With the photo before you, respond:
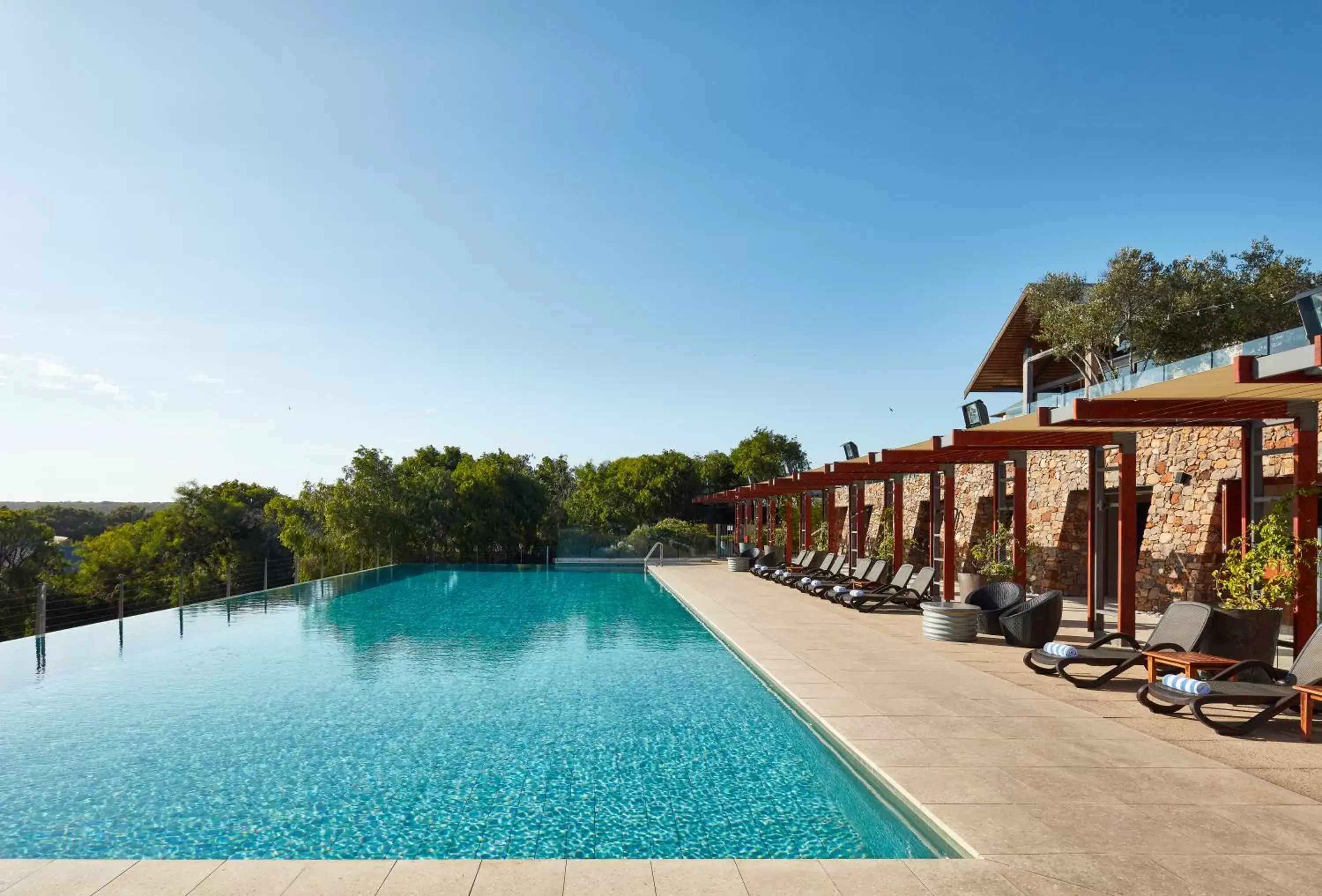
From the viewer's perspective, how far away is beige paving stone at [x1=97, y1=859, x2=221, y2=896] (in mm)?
3354

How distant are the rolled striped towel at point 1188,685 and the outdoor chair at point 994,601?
4.07 meters

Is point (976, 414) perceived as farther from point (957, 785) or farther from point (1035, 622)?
point (957, 785)

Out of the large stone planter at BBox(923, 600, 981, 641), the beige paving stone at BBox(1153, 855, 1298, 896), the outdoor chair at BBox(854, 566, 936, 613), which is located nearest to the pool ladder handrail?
the outdoor chair at BBox(854, 566, 936, 613)

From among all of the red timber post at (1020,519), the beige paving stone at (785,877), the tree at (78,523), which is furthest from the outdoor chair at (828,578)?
the tree at (78,523)

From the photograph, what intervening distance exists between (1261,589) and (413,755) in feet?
25.9

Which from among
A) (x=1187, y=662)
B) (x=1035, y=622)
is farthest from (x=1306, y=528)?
(x=1035, y=622)

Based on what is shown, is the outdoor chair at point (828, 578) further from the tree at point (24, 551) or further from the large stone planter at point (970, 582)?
the tree at point (24, 551)

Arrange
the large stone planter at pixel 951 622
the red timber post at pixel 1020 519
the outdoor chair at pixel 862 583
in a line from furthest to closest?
the outdoor chair at pixel 862 583, the red timber post at pixel 1020 519, the large stone planter at pixel 951 622

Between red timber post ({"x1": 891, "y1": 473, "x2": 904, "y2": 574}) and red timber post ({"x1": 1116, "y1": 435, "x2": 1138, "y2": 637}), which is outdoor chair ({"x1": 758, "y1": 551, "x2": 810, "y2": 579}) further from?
red timber post ({"x1": 1116, "y1": 435, "x2": 1138, "y2": 637})

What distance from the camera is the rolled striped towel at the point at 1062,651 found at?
7.67 m

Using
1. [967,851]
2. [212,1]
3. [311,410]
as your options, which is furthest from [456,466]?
[967,851]

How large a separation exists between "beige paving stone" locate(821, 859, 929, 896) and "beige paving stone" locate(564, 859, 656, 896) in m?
0.78

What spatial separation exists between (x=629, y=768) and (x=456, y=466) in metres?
31.3

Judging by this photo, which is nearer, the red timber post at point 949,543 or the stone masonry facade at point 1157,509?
the stone masonry facade at point 1157,509
